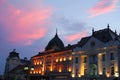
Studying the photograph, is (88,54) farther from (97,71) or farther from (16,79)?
(16,79)

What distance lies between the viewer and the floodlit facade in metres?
50.4

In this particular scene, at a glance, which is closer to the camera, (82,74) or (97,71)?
(97,71)

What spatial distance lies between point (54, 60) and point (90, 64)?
14.2 meters

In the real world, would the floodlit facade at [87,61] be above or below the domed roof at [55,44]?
below

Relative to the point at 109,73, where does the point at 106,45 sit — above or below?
above

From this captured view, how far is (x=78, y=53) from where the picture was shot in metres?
58.9

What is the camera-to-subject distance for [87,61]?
5616 cm

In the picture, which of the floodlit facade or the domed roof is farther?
the domed roof

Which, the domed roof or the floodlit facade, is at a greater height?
the domed roof

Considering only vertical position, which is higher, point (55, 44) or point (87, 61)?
point (55, 44)

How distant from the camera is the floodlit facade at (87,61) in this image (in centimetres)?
5044

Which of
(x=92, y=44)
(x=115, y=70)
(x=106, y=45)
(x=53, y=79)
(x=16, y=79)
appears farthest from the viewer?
(x=16, y=79)

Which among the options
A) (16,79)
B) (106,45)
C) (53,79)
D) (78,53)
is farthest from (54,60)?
(16,79)

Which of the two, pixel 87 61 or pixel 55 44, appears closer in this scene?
pixel 87 61
